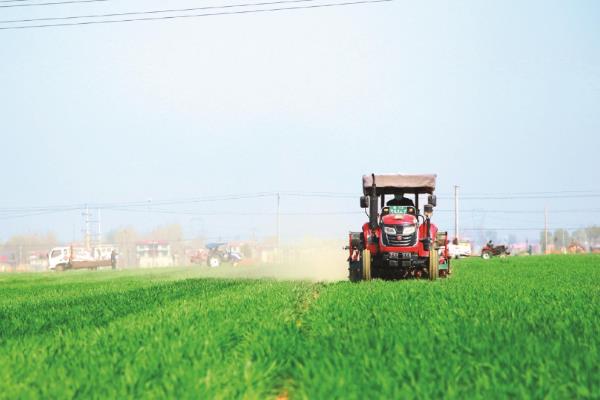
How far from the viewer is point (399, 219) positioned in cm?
1958

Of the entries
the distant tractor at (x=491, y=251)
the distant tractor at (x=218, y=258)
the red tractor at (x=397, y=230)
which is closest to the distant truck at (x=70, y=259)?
the distant tractor at (x=218, y=258)

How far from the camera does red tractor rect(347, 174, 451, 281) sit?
1944cm

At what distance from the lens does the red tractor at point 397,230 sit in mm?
19438

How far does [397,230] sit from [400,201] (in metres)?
1.17

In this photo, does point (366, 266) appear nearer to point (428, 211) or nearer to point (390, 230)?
point (390, 230)

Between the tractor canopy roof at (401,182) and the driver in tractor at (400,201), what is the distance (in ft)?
1.24

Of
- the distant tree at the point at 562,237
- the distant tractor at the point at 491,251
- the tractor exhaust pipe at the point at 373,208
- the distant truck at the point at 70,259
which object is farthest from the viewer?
the distant tree at the point at 562,237

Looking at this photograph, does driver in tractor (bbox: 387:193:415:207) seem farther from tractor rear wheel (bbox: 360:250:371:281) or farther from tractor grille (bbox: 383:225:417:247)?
tractor rear wheel (bbox: 360:250:371:281)

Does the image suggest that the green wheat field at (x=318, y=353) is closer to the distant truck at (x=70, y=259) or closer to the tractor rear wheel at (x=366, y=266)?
the tractor rear wheel at (x=366, y=266)

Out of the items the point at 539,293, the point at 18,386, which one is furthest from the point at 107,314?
the point at 539,293

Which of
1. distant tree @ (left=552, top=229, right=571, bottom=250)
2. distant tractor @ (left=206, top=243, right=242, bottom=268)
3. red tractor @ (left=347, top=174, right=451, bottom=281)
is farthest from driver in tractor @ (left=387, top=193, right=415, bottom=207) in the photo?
distant tree @ (left=552, top=229, right=571, bottom=250)

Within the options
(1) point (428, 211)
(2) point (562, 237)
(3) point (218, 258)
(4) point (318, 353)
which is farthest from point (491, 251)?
(2) point (562, 237)

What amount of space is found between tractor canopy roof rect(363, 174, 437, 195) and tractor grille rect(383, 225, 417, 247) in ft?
4.70

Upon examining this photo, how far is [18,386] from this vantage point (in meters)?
5.52
